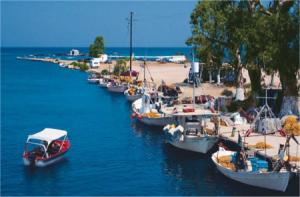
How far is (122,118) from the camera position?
7138 cm

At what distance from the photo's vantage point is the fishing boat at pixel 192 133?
153ft

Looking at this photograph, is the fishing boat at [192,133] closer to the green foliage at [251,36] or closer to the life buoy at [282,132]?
the life buoy at [282,132]

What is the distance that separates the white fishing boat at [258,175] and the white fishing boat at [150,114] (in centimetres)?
2053

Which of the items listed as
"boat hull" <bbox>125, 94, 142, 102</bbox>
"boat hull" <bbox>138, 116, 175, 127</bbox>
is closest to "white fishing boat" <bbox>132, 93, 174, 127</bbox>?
"boat hull" <bbox>138, 116, 175, 127</bbox>

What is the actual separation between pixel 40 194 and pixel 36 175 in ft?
14.6

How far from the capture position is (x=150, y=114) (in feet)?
203

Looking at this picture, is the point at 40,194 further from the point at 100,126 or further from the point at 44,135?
the point at 100,126

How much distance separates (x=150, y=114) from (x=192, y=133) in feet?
46.5

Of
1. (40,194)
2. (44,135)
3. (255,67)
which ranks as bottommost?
(40,194)

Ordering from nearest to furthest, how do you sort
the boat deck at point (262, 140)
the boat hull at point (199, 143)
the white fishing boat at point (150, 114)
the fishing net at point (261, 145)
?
the boat deck at point (262, 140), the fishing net at point (261, 145), the boat hull at point (199, 143), the white fishing boat at point (150, 114)

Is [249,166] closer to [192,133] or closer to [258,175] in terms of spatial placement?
[258,175]

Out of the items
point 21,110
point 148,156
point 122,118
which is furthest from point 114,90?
point 148,156

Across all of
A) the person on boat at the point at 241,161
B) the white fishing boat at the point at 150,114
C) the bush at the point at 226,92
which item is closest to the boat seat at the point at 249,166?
the person on boat at the point at 241,161

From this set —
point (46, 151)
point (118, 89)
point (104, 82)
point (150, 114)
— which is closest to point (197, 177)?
point (46, 151)
